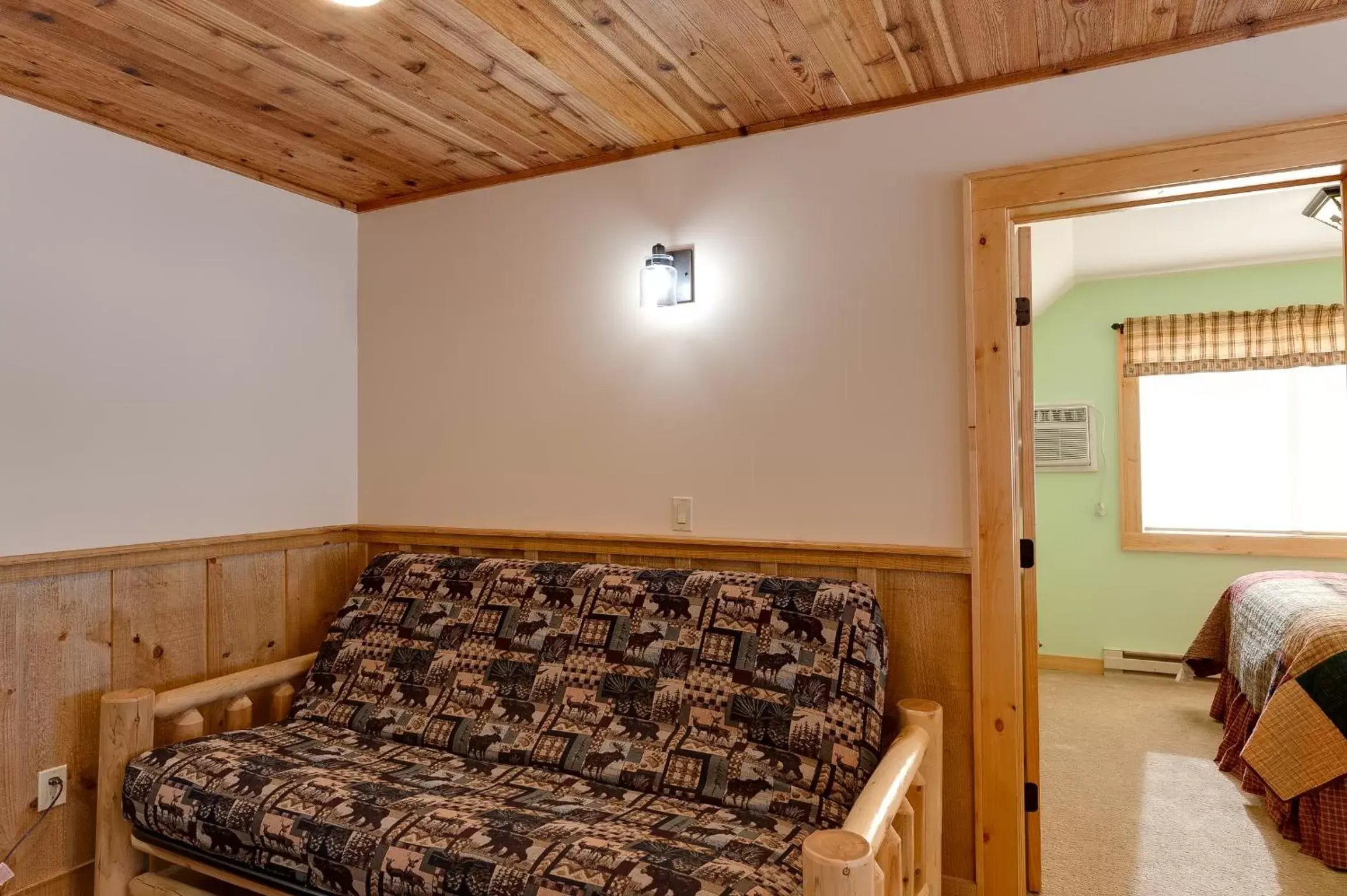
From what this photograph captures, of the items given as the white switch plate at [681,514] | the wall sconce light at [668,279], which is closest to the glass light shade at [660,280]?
the wall sconce light at [668,279]

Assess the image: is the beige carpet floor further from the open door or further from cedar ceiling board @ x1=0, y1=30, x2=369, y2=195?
cedar ceiling board @ x1=0, y1=30, x2=369, y2=195

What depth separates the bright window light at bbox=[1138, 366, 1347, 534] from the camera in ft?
15.8

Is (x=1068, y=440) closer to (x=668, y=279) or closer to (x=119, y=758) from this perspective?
(x=668, y=279)

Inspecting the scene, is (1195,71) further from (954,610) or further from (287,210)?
(287,210)

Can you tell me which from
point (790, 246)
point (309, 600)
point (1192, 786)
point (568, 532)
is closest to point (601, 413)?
point (568, 532)

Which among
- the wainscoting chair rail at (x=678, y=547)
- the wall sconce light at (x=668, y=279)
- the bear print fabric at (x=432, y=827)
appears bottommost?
the bear print fabric at (x=432, y=827)

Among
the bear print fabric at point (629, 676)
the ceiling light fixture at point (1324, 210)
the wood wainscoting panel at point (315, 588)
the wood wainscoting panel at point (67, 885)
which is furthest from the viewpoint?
the ceiling light fixture at point (1324, 210)

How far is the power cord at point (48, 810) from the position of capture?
223cm

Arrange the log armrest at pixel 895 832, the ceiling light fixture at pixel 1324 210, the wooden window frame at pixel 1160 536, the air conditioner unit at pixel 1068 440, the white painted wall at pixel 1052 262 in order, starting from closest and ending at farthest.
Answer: the log armrest at pixel 895 832 → the ceiling light fixture at pixel 1324 210 → the white painted wall at pixel 1052 262 → the wooden window frame at pixel 1160 536 → the air conditioner unit at pixel 1068 440

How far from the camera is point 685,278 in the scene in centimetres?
263

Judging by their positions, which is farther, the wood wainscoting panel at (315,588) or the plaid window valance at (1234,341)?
the plaid window valance at (1234,341)

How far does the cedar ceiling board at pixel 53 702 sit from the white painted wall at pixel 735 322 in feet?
3.45

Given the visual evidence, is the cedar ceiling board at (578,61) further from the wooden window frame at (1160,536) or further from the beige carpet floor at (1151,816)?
the wooden window frame at (1160,536)

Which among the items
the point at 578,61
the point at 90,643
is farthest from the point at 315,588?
the point at 578,61
